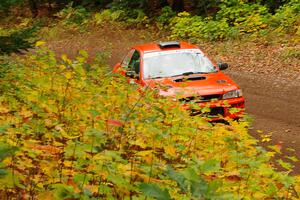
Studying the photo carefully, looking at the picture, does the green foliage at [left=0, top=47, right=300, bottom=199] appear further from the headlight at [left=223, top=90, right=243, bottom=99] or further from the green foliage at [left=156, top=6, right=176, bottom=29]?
the green foliage at [left=156, top=6, right=176, bottom=29]

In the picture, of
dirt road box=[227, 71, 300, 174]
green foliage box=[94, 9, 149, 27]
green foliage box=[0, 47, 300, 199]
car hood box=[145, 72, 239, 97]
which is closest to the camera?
green foliage box=[0, 47, 300, 199]

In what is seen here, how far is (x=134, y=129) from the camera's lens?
486cm

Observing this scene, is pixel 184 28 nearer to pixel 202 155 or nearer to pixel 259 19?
pixel 259 19

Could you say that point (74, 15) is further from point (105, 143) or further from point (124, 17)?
point (105, 143)

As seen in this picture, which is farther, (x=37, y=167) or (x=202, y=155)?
(x=202, y=155)

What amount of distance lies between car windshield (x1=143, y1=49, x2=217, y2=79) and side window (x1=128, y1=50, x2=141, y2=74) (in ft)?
0.59

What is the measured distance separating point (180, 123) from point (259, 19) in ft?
54.9

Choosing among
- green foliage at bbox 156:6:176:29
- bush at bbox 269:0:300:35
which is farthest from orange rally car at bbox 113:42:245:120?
green foliage at bbox 156:6:176:29

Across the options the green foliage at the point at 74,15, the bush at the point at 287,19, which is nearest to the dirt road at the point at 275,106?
the bush at the point at 287,19

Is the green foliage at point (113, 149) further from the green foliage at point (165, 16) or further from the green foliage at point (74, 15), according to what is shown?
the green foliage at point (74, 15)

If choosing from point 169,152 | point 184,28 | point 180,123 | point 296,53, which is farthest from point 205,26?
point 169,152

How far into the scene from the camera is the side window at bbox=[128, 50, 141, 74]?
1050 cm

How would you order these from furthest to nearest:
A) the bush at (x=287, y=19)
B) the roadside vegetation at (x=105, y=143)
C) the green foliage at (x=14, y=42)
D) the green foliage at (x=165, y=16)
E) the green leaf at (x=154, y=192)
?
the green foliage at (x=165, y=16) < the bush at (x=287, y=19) < the green foliage at (x=14, y=42) < the roadside vegetation at (x=105, y=143) < the green leaf at (x=154, y=192)

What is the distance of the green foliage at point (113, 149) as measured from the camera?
11.2 feet
